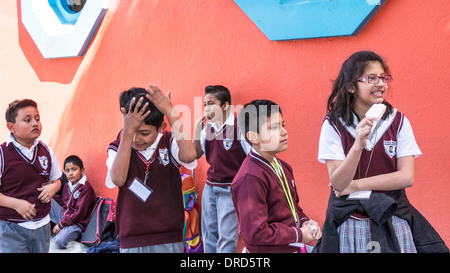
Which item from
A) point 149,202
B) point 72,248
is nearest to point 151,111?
point 149,202

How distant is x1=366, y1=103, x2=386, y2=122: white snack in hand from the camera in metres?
1.89

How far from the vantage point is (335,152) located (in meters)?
2.04

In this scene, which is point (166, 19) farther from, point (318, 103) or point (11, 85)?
point (11, 85)

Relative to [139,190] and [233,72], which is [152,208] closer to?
[139,190]

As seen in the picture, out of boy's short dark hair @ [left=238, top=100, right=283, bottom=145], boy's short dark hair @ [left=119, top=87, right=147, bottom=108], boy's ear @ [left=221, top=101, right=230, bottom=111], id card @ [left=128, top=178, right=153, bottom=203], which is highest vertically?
boy's ear @ [left=221, top=101, right=230, bottom=111]

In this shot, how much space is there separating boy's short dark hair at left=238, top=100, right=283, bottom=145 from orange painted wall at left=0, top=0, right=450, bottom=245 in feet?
3.75

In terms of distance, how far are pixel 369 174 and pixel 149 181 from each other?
3.87 feet

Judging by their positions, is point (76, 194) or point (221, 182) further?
point (76, 194)

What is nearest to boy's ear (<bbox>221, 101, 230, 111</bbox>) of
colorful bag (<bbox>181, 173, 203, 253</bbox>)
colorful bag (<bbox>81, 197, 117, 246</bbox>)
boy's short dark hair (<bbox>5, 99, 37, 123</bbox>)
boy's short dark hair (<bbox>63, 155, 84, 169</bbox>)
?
colorful bag (<bbox>181, 173, 203, 253</bbox>)

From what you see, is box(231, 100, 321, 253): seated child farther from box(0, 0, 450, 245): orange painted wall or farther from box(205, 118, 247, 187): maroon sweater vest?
box(205, 118, 247, 187): maroon sweater vest

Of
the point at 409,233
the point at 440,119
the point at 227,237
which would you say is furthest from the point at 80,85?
the point at 409,233

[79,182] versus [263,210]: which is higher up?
[79,182]

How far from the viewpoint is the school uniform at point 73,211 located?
484cm

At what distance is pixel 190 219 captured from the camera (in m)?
4.22
